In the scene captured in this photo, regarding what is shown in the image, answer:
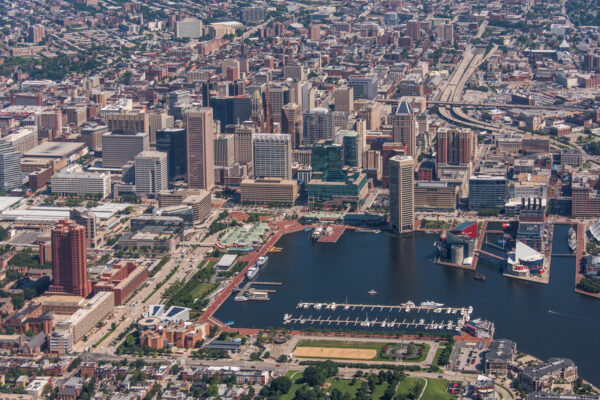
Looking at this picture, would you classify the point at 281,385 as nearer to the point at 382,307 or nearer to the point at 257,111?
the point at 382,307

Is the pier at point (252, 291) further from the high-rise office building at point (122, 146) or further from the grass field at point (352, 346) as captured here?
the high-rise office building at point (122, 146)

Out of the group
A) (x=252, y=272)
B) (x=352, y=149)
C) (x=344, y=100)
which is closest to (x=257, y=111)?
(x=352, y=149)

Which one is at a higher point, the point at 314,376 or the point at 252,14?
the point at 252,14

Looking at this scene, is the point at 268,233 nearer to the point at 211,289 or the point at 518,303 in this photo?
the point at 211,289

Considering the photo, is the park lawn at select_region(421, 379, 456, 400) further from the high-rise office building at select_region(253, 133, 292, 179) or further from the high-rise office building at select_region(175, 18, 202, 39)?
→ the high-rise office building at select_region(175, 18, 202, 39)

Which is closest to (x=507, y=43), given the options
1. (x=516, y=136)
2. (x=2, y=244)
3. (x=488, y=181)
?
(x=516, y=136)

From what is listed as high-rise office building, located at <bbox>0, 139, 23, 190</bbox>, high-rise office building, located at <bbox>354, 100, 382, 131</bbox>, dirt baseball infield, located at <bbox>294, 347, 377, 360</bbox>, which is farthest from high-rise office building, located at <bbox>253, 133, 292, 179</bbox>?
dirt baseball infield, located at <bbox>294, 347, 377, 360</bbox>
